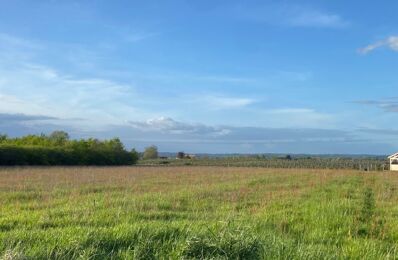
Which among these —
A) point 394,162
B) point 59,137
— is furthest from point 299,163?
point 59,137

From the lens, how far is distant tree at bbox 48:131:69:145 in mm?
93406

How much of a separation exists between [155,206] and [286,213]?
151 inches

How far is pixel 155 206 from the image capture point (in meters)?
15.0

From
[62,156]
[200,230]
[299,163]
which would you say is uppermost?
[62,156]

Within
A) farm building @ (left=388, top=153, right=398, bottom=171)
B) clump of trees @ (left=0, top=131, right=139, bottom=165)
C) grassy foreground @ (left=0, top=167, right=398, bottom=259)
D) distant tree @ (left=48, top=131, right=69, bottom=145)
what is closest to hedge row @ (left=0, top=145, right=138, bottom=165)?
clump of trees @ (left=0, top=131, right=139, bottom=165)

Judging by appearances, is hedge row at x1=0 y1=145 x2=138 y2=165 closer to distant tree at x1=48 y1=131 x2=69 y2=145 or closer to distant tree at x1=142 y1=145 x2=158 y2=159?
distant tree at x1=48 y1=131 x2=69 y2=145

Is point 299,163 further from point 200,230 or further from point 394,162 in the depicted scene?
point 200,230

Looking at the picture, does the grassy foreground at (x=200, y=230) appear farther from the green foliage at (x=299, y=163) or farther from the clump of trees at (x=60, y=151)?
the green foliage at (x=299, y=163)

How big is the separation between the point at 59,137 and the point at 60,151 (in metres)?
19.5

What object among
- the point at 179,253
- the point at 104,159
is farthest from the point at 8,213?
the point at 104,159

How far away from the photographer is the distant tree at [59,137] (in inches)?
3677

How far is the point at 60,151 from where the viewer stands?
81.4 metres

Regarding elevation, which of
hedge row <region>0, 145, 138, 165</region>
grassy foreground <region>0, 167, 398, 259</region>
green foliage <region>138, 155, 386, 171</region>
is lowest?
grassy foreground <region>0, 167, 398, 259</region>

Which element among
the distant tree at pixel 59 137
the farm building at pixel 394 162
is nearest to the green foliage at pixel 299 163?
the farm building at pixel 394 162
